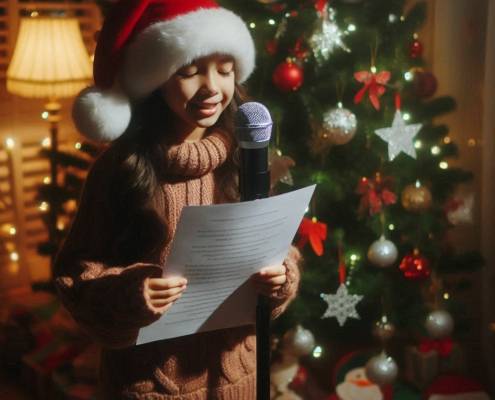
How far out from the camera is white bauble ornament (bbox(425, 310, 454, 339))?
2010mm

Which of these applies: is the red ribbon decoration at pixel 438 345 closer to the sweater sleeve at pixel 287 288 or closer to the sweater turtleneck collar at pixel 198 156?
the sweater sleeve at pixel 287 288

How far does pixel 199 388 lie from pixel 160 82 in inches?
19.9

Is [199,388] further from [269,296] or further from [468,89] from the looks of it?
[468,89]

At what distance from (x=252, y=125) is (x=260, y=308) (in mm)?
285

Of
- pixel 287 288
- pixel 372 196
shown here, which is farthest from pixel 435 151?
pixel 287 288

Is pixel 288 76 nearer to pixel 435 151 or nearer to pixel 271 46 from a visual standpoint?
pixel 271 46

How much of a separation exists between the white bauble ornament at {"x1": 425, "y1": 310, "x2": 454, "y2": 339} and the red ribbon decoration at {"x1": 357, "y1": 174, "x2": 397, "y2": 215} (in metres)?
0.36

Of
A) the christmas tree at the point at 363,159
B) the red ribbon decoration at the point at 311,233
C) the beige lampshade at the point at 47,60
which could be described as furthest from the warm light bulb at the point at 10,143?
the red ribbon decoration at the point at 311,233

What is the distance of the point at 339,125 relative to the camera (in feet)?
5.82

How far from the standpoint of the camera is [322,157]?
1896mm

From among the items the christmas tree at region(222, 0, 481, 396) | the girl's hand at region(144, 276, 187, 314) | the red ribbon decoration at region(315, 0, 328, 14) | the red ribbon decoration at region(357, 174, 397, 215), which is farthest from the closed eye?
the red ribbon decoration at region(357, 174, 397, 215)

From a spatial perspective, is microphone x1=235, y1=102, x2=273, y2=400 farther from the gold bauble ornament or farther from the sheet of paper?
the gold bauble ornament

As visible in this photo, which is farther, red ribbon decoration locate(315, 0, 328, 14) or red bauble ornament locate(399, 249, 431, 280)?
red bauble ornament locate(399, 249, 431, 280)

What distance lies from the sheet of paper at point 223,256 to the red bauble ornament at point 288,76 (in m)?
0.75
